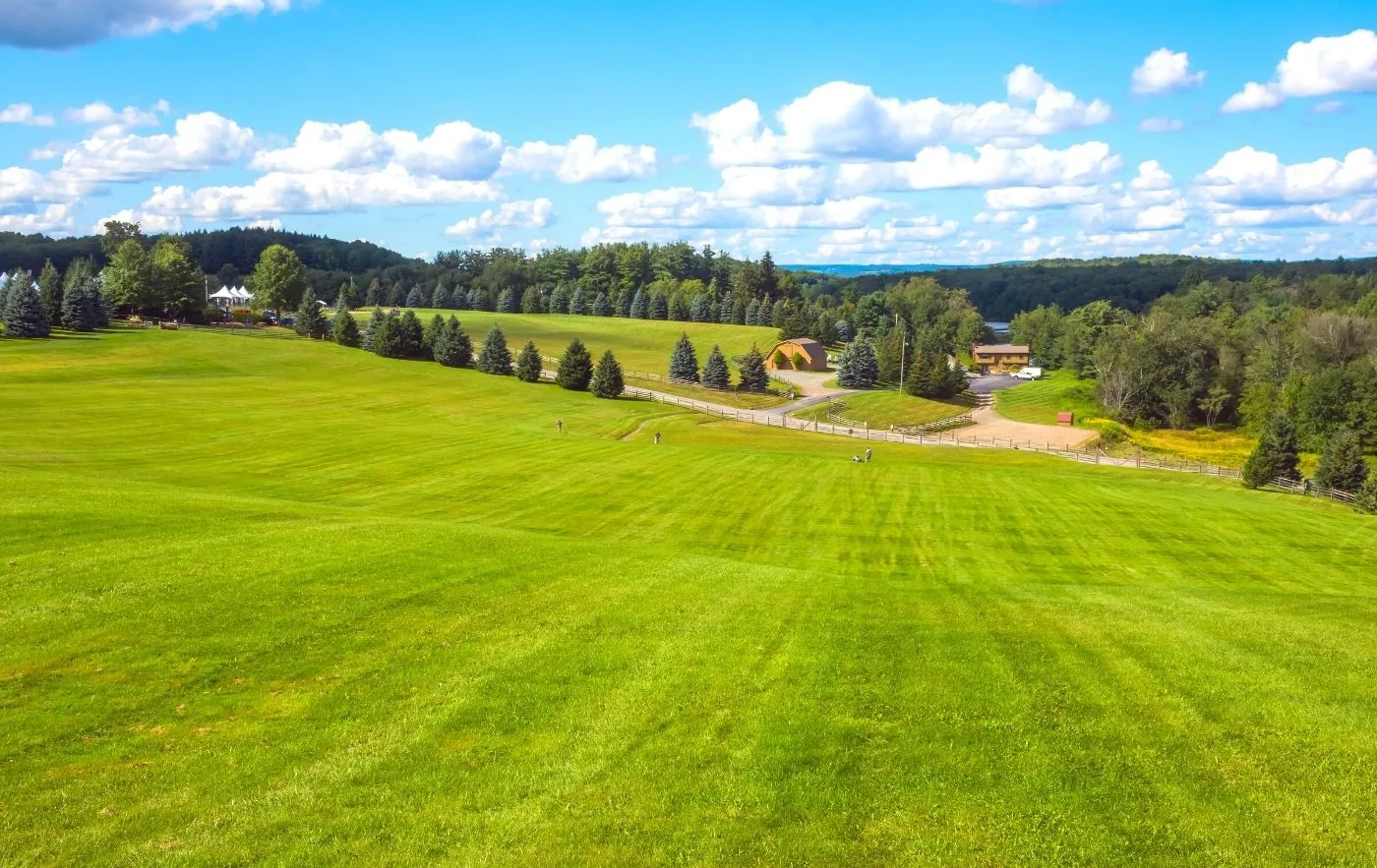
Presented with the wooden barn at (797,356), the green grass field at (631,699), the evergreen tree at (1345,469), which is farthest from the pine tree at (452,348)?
the evergreen tree at (1345,469)

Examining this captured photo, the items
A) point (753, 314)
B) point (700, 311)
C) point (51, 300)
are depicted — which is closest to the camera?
point (51, 300)

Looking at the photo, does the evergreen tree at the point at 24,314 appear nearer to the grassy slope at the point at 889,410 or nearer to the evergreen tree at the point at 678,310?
the grassy slope at the point at 889,410

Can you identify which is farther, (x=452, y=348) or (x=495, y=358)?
(x=452, y=348)

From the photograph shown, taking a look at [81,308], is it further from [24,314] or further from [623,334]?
[623,334]

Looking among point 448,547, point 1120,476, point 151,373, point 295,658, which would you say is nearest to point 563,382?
point 151,373

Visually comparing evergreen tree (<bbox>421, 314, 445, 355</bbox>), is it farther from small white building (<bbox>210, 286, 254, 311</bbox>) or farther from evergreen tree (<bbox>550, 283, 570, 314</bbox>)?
evergreen tree (<bbox>550, 283, 570, 314</bbox>)

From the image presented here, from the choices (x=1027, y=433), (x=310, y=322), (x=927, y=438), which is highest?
(x=310, y=322)

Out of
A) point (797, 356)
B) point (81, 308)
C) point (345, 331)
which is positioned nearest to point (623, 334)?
point (797, 356)
